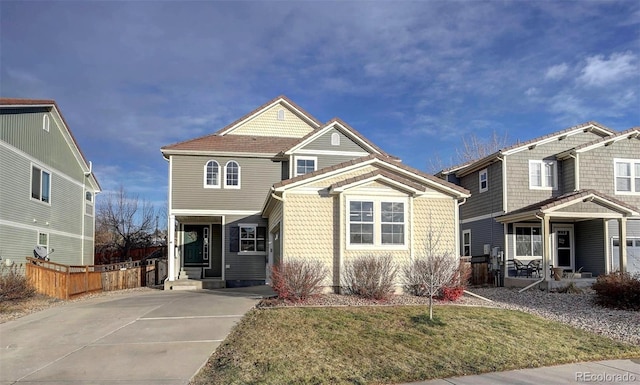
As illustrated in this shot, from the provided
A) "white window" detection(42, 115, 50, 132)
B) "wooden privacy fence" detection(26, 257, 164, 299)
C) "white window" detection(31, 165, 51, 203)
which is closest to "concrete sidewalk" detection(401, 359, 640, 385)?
"wooden privacy fence" detection(26, 257, 164, 299)

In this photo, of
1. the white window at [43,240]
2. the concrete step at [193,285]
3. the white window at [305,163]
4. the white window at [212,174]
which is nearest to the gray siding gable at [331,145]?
the white window at [305,163]

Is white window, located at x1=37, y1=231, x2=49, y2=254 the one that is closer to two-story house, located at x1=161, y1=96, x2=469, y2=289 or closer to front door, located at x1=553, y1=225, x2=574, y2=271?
two-story house, located at x1=161, y1=96, x2=469, y2=289

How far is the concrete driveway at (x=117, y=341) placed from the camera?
Result: 22.8 ft

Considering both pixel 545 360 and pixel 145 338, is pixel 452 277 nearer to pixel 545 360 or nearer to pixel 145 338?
pixel 545 360

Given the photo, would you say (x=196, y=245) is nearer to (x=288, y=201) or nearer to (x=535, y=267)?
(x=288, y=201)

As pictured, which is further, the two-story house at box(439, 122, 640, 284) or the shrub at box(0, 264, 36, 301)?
the two-story house at box(439, 122, 640, 284)

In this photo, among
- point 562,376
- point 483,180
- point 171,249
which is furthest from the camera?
point 483,180

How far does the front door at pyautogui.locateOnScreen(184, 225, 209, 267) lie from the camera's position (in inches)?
864

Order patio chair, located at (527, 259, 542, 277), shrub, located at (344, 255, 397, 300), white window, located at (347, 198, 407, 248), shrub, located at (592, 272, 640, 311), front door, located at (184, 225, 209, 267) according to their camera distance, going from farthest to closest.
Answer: front door, located at (184, 225, 209, 267), patio chair, located at (527, 259, 542, 277), white window, located at (347, 198, 407, 248), shrub, located at (344, 255, 397, 300), shrub, located at (592, 272, 640, 311)

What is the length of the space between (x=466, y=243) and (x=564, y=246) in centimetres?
437

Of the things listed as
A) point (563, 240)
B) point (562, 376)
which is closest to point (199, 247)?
point (563, 240)

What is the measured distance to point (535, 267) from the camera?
1889 centimetres

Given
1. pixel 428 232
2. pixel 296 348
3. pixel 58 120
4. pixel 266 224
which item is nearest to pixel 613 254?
pixel 428 232

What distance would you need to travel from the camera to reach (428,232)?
47.2 ft
